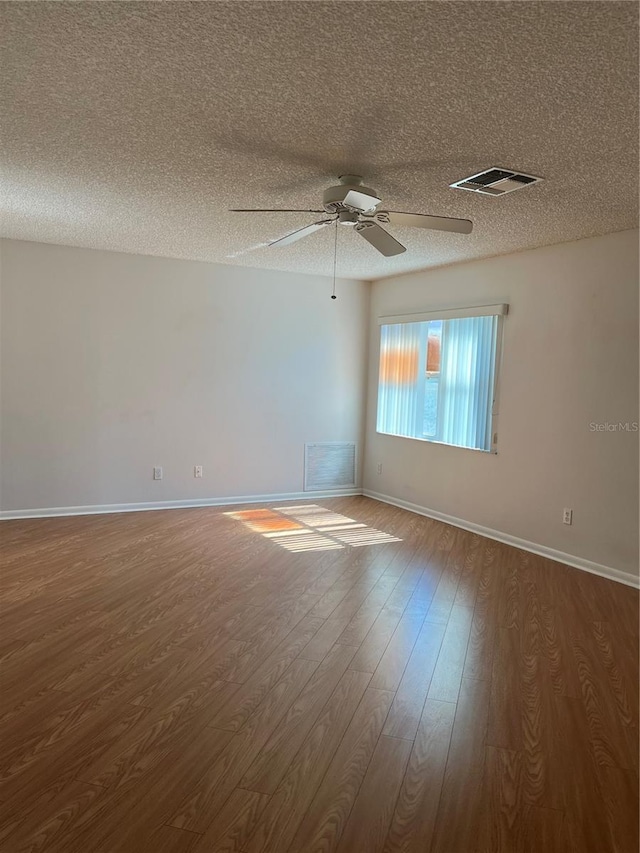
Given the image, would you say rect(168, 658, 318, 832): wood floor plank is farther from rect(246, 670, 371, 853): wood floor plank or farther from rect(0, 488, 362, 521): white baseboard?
rect(0, 488, 362, 521): white baseboard

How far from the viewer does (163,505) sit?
5980 mm

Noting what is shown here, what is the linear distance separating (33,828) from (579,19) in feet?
9.43

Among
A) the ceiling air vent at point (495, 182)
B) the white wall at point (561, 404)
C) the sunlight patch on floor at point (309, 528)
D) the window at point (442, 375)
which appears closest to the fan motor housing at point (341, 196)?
the ceiling air vent at point (495, 182)

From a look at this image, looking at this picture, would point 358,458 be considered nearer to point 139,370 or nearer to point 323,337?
point 323,337

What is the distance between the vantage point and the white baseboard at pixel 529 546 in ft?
13.8

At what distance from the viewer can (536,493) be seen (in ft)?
15.8

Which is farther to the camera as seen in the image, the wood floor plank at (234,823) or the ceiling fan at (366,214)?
the ceiling fan at (366,214)

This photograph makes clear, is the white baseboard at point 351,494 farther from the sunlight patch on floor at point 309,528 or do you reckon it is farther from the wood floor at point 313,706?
the sunlight patch on floor at point 309,528

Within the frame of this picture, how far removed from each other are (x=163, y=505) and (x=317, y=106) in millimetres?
4405

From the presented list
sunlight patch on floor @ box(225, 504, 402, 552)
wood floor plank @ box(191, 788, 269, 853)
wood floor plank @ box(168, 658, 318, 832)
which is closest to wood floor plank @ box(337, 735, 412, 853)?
wood floor plank @ box(191, 788, 269, 853)

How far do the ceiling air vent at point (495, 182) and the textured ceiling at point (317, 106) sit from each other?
0.07 meters

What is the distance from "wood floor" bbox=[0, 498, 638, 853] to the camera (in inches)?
72.9

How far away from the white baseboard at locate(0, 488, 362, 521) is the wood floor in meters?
1.08

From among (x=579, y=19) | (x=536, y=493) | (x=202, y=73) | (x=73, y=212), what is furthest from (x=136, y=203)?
(x=536, y=493)
